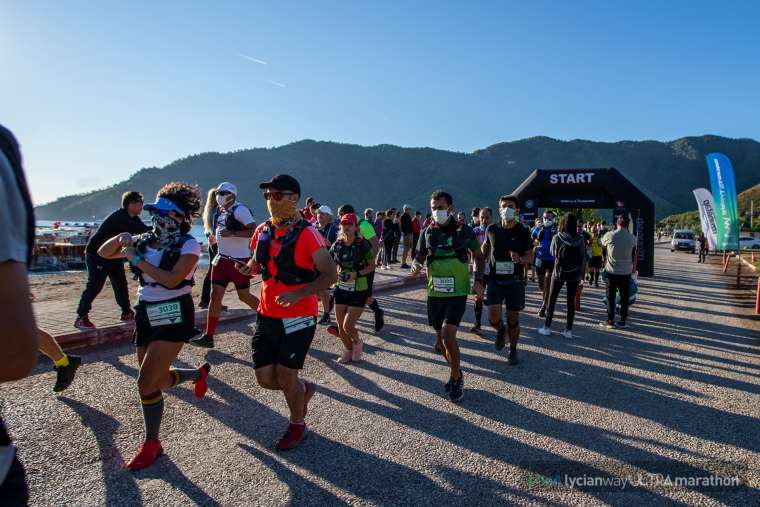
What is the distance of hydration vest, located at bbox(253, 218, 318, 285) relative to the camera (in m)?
3.30

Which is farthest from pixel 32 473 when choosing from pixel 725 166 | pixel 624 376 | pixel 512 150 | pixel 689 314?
pixel 512 150

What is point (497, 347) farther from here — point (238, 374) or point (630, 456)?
point (238, 374)

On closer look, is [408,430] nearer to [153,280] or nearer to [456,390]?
[456,390]

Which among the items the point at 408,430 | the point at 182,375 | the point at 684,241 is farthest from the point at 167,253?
the point at 684,241

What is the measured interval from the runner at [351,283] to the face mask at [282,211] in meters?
2.10

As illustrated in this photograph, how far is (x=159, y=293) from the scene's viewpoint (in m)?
3.36

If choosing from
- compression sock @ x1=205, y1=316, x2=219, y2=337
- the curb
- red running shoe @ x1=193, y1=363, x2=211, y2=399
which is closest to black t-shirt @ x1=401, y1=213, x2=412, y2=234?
the curb

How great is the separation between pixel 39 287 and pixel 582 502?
1416 centimetres

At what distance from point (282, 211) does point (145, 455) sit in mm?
1918

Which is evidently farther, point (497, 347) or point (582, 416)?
point (497, 347)

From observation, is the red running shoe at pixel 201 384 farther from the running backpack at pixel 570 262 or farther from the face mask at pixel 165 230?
the running backpack at pixel 570 262

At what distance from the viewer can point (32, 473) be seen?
3033mm

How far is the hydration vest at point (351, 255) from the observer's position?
5.55 m

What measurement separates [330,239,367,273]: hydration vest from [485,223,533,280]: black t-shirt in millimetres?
1691
